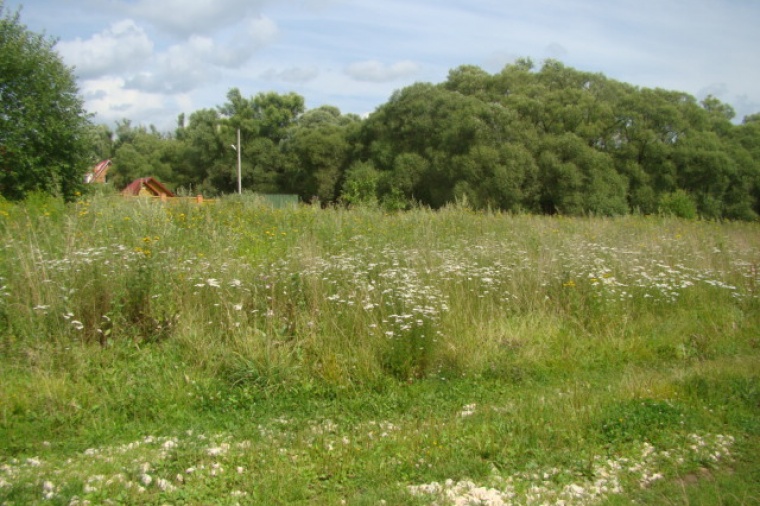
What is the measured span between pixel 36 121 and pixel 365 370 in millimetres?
13625

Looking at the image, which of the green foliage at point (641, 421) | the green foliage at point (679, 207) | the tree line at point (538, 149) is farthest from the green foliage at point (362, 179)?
the green foliage at point (641, 421)

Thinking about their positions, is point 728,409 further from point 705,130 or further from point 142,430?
point 705,130

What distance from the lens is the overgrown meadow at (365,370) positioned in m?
4.12

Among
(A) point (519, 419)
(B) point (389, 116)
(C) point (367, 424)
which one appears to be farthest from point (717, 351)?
(B) point (389, 116)

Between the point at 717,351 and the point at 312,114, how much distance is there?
5137cm

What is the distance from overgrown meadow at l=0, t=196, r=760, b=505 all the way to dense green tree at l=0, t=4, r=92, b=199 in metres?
5.83

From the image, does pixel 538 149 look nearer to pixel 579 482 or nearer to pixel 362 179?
pixel 362 179

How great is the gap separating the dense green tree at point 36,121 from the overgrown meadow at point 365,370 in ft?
19.1

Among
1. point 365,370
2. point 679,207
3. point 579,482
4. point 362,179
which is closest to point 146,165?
point 362,179

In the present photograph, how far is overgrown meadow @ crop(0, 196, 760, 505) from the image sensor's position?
4.12 meters

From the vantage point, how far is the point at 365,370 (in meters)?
6.23

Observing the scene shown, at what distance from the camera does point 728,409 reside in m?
5.36

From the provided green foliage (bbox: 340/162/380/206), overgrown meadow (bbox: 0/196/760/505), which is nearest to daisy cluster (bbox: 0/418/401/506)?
overgrown meadow (bbox: 0/196/760/505)

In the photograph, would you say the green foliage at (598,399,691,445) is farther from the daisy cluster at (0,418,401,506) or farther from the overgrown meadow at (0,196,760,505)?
the daisy cluster at (0,418,401,506)
